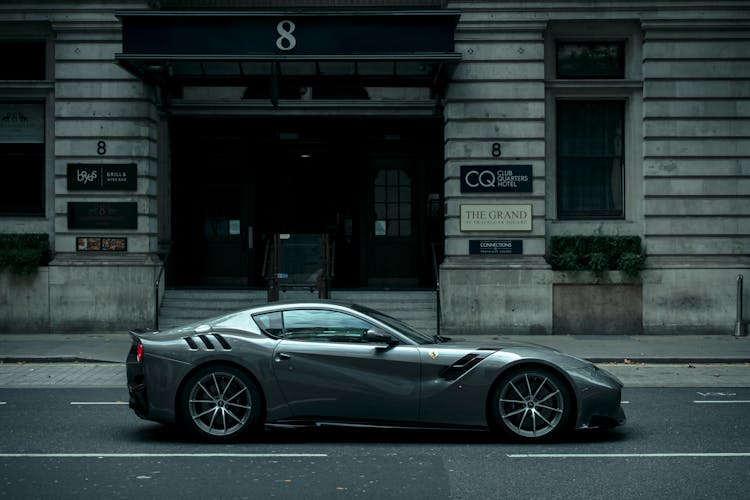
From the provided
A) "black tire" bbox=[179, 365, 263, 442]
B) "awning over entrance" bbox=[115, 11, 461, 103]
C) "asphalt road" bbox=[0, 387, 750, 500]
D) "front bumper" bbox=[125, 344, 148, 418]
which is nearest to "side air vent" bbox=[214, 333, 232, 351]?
"black tire" bbox=[179, 365, 263, 442]

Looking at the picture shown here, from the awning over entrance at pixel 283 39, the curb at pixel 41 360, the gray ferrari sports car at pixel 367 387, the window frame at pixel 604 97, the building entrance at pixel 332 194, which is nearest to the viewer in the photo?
the gray ferrari sports car at pixel 367 387

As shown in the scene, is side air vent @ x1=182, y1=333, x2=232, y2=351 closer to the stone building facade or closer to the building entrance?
the stone building facade

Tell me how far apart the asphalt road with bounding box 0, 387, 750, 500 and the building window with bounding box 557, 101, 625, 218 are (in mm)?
9890

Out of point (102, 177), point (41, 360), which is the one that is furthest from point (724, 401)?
point (102, 177)

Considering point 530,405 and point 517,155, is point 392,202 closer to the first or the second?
point 517,155

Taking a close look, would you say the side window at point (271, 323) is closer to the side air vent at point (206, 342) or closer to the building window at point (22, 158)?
the side air vent at point (206, 342)

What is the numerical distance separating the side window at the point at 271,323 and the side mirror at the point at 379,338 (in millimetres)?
835

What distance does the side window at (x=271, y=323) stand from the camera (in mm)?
8844

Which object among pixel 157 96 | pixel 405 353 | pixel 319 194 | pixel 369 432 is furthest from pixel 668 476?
pixel 319 194

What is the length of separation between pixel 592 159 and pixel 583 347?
4.83 m

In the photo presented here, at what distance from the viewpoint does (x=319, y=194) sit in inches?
906

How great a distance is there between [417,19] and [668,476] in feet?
40.5

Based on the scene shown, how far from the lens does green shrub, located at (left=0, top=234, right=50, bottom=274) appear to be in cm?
1882

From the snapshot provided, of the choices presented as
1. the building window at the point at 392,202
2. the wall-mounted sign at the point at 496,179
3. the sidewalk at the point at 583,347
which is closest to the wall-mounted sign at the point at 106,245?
the sidewalk at the point at 583,347
